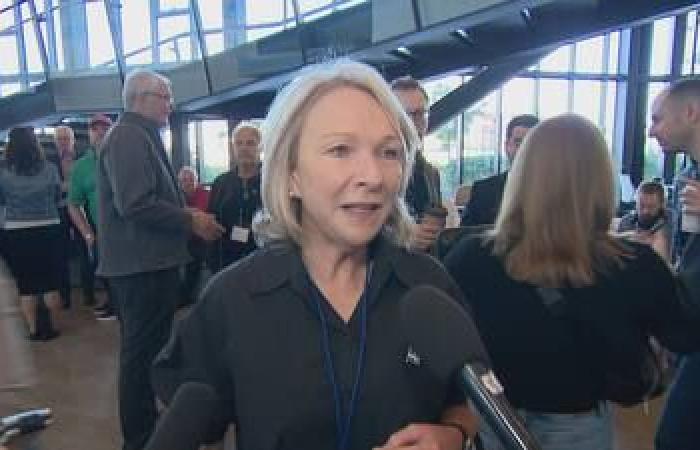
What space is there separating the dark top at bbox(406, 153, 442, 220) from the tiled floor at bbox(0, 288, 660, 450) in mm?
1623

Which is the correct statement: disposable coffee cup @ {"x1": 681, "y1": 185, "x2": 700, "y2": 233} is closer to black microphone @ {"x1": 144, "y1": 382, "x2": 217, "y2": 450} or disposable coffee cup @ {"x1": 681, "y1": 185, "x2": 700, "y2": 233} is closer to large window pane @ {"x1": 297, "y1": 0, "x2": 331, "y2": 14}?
black microphone @ {"x1": 144, "y1": 382, "x2": 217, "y2": 450}

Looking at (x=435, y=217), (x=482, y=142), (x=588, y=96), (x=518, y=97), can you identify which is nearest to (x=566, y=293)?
(x=435, y=217)

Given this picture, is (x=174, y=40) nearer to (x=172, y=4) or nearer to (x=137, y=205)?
(x=172, y=4)

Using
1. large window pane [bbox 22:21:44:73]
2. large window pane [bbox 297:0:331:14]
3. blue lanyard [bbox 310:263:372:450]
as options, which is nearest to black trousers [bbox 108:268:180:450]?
blue lanyard [bbox 310:263:372:450]

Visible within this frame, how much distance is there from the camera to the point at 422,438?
2.89 ft

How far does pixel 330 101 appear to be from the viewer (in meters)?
1.00

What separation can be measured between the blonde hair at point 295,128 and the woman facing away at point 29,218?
3709 millimetres

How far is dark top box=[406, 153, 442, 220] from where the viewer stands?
2353 mm

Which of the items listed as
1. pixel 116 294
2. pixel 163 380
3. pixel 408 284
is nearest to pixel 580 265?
pixel 408 284

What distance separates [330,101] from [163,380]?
1.72 ft

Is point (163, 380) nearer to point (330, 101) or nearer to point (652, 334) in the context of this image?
point (330, 101)

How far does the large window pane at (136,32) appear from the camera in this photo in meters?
6.51

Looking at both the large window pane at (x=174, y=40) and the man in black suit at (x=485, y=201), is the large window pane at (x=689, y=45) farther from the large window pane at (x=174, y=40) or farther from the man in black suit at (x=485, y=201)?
the man in black suit at (x=485, y=201)

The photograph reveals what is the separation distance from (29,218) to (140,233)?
216 cm
